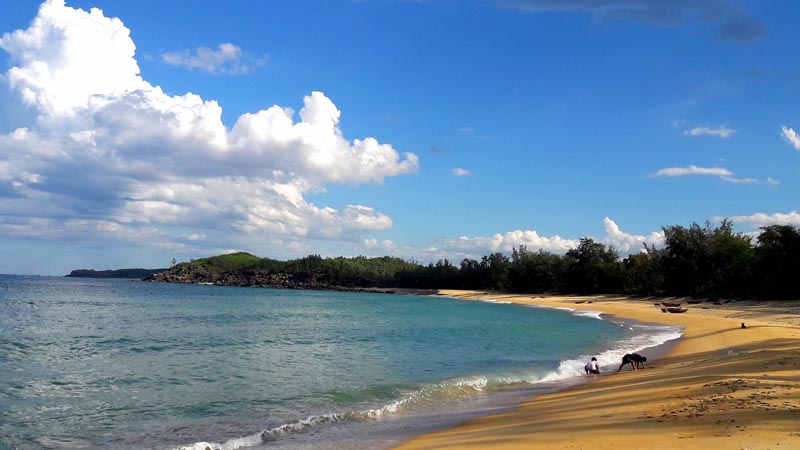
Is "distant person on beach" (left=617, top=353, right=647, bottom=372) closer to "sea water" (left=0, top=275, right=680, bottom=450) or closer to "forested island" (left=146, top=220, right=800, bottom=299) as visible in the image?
"sea water" (left=0, top=275, right=680, bottom=450)

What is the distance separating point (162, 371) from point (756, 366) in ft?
66.2

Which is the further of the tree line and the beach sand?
the tree line

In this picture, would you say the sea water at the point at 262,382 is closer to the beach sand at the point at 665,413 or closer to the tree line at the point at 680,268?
the beach sand at the point at 665,413

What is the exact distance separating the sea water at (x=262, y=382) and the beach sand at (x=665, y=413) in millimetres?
1629

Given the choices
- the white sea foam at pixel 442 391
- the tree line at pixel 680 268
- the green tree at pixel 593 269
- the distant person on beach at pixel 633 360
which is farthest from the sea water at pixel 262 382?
the green tree at pixel 593 269

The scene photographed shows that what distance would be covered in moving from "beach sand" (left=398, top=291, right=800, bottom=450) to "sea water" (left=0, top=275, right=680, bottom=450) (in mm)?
1629

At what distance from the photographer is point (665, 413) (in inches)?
429

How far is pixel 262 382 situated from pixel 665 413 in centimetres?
1308

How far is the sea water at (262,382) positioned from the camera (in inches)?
500

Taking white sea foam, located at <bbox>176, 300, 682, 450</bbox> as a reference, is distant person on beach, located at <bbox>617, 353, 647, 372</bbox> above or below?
above

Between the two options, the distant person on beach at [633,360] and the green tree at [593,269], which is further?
the green tree at [593,269]

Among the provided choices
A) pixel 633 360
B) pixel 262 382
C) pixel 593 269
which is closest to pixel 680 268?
pixel 593 269

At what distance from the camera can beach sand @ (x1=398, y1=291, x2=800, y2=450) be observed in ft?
28.8

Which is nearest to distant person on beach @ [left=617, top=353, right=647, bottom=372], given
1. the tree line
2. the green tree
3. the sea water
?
the sea water
